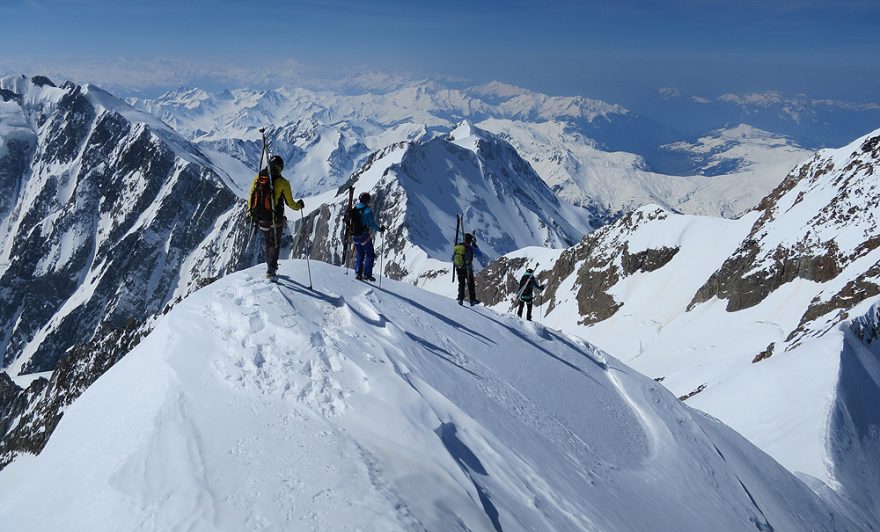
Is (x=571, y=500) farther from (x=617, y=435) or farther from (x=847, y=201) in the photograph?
(x=847, y=201)

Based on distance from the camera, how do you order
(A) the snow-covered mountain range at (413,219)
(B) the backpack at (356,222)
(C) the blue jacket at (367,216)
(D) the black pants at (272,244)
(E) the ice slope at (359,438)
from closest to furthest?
(E) the ice slope at (359,438)
(D) the black pants at (272,244)
(C) the blue jacket at (367,216)
(B) the backpack at (356,222)
(A) the snow-covered mountain range at (413,219)

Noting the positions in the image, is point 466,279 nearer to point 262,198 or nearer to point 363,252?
point 363,252

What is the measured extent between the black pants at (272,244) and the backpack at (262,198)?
0.34m

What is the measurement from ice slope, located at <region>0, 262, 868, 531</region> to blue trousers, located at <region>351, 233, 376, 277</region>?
2.86 feet

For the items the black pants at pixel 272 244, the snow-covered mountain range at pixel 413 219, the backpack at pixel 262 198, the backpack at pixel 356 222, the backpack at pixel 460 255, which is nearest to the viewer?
the black pants at pixel 272 244

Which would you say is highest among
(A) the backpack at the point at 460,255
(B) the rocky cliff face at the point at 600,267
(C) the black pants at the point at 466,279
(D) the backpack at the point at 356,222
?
(D) the backpack at the point at 356,222

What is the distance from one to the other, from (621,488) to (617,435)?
2411 mm

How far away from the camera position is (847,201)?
167 feet

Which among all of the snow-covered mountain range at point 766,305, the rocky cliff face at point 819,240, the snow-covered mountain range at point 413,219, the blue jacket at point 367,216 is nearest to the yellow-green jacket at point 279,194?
the blue jacket at point 367,216

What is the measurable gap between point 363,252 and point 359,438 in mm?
8446

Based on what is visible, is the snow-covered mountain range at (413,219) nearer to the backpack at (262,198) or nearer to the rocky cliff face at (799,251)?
the rocky cliff face at (799,251)

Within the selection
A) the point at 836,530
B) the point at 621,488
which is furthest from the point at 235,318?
the point at 836,530

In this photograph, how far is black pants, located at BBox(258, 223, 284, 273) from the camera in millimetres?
13477

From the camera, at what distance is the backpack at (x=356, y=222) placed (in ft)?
52.4
